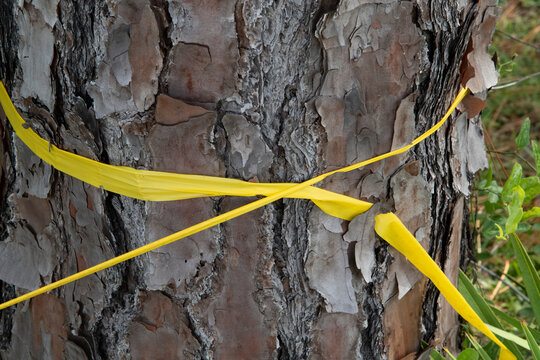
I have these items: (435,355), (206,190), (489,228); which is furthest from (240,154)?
(489,228)

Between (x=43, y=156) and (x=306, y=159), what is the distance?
0.46 metres

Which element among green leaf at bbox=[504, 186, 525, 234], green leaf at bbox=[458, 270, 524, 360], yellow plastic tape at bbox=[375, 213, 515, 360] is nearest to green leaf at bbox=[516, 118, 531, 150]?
green leaf at bbox=[504, 186, 525, 234]

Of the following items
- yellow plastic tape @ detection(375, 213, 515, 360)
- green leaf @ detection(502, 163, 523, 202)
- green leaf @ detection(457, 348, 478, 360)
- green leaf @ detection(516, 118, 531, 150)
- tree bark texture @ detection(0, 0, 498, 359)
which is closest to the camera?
tree bark texture @ detection(0, 0, 498, 359)

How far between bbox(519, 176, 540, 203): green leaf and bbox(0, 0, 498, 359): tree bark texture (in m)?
0.24

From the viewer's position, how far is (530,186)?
4.33ft

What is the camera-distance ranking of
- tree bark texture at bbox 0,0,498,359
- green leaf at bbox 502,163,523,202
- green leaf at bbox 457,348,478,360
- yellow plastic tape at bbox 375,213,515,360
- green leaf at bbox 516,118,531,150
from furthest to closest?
1. green leaf at bbox 516,118,531,150
2. green leaf at bbox 502,163,523,202
3. green leaf at bbox 457,348,478,360
4. yellow plastic tape at bbox 375,213,515,360
5. tree bark texture at bbox 0,0,498,359

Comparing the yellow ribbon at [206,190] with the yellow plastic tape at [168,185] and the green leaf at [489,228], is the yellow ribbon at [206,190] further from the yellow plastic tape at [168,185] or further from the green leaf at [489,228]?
the green leaf at [489,228]

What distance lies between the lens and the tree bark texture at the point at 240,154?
2.94ft

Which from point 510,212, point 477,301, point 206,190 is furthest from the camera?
point 477,301

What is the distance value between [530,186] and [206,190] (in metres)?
0.77

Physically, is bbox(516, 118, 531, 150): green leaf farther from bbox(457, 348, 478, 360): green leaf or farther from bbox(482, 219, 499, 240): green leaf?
bbox(457, 348, 478, 360): green leaf

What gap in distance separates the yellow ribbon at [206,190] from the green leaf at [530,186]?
1.21ft

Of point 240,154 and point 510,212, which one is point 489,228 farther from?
point 240,154

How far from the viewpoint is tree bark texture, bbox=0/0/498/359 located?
90 cm
